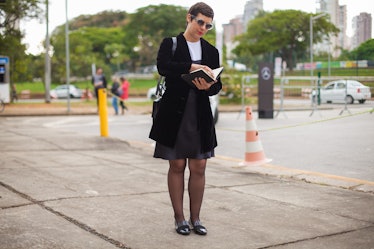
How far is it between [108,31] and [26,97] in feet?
180

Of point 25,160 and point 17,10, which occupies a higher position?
point 17,10

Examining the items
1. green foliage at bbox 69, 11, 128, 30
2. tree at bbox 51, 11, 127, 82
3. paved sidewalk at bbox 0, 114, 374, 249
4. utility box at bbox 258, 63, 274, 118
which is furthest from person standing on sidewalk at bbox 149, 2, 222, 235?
green foliage at bbox 69, 11, 128, 30

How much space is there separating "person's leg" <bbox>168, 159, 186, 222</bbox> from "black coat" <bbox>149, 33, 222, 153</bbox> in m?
0.18

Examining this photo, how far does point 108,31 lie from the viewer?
102 m

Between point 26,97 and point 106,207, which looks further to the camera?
point 26,97

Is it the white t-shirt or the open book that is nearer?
the open book

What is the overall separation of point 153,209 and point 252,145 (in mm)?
3161

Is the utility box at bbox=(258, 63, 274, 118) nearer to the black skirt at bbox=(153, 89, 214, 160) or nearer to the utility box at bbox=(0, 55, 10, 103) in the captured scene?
the utility box at bbox=(0, 55, 10, 103)

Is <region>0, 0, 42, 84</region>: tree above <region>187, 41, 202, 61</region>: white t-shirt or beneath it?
above

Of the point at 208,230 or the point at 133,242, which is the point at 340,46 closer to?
the point at 208,230

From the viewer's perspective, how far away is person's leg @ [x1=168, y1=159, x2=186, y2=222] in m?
4.29

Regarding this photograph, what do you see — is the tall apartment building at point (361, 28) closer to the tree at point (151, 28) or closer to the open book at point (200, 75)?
the open book at point (200, 75)

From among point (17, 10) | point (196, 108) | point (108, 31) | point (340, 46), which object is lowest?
point (196, 108)

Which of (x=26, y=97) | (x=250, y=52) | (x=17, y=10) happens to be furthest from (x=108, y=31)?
(x=17, y=10)
